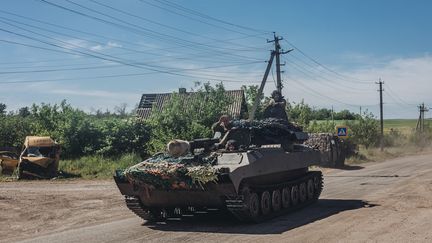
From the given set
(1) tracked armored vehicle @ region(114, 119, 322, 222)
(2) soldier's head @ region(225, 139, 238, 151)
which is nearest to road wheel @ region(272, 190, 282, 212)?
(1) tracked armored vehicle @ region(114, 119, 322, 222)

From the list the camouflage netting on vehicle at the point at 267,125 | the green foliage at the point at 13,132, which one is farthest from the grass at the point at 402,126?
the camouflage netting on vehicle at the point at 267,125

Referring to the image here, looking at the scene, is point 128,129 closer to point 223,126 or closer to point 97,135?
point 97,135

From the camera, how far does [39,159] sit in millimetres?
22219

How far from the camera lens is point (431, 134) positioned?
60719 mm

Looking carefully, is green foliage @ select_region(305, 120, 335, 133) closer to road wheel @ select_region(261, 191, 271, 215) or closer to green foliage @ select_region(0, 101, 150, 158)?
green foliage @ select_region(0, 101, 150, 158)

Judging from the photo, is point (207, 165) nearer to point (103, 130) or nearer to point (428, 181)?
point (428, 181)

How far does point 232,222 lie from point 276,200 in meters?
1.36

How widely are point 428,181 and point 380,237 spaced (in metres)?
10.7

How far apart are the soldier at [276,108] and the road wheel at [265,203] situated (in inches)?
145

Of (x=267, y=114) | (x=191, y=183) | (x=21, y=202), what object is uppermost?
(x=267, y=114)

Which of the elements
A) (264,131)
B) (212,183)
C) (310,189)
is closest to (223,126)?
(264,131)

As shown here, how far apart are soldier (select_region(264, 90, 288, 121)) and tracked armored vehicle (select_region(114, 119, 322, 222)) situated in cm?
217

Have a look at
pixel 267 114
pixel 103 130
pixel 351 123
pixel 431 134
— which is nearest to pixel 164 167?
pixel 267 114

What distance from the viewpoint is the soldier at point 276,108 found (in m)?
14.3
